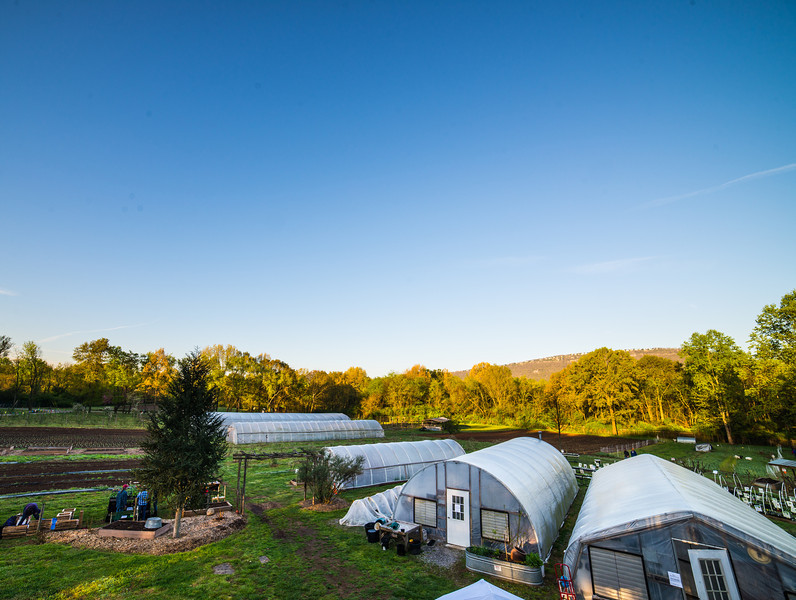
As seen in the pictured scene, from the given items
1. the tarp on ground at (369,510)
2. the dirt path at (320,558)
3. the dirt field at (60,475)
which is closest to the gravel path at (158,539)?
the dirt path at (320,558)

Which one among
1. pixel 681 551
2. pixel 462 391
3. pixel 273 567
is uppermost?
pixel 462 391

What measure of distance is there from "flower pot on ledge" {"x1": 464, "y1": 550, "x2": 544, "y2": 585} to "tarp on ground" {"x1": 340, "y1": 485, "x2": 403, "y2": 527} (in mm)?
5113

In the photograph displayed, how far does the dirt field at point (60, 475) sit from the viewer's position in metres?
21.8

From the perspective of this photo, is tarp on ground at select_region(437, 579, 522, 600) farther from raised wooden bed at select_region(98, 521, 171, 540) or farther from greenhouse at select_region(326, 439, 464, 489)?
greenhouse at select_region(326, 439, 464, 489)

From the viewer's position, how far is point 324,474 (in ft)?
65.5

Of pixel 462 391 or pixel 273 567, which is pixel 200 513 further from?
pixel 462 391

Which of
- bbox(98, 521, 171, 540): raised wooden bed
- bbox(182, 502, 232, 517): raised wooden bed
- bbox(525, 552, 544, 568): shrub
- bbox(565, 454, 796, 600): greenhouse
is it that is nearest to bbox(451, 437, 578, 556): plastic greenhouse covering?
bbox(525, 552, 544, 568): shrub

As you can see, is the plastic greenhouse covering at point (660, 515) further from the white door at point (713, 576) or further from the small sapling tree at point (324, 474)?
the small sapling tree at point (324, 474)

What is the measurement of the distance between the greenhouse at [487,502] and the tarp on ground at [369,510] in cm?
171

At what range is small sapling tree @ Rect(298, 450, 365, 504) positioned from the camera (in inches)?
789

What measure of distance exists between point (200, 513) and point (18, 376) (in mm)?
82890

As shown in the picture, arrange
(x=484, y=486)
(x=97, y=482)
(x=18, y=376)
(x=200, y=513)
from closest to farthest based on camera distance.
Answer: (x=484, y=486) → (x=200, y=513) → (x=97, y=482) → (x=18, y=376)

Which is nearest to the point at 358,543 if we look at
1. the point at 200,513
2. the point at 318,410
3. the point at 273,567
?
the point at 273,567

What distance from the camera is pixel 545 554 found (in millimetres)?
13484
